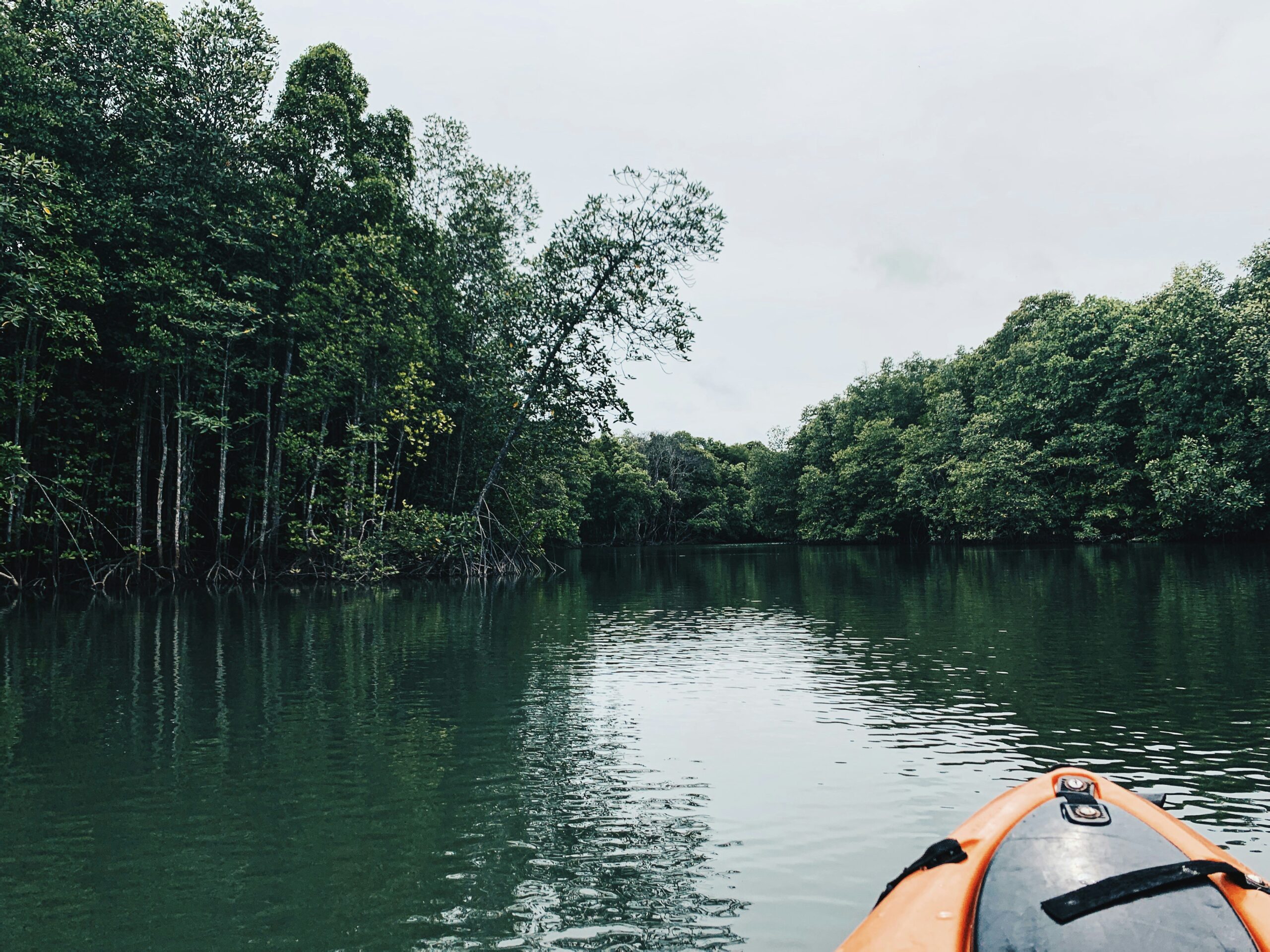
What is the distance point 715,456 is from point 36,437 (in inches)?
3202

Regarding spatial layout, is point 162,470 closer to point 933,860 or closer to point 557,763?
point 557,763

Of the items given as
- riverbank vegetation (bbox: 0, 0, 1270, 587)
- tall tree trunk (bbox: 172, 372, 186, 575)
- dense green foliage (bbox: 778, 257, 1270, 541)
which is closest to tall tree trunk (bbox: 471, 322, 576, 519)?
riverbank vegetation (bbox: 0, 0, 1270, 587)

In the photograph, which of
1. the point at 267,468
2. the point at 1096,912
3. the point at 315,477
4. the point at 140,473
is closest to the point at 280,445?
the point at 267,468

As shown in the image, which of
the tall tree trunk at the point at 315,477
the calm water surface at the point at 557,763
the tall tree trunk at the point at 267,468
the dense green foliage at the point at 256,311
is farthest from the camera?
the tall tree trunk at the point at 267,468

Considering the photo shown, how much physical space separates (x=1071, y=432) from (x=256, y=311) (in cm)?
4668

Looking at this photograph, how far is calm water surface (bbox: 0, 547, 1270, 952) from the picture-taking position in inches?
172

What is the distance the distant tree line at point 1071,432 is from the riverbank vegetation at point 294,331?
32 cm

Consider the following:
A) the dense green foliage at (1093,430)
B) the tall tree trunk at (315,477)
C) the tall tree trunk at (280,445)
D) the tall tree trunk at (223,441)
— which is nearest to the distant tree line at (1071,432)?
the dense green foliage at (1093,430)

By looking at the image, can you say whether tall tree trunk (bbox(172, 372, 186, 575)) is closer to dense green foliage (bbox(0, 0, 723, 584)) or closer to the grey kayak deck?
dense green foliage (bbox(0, 0, 723, 584))

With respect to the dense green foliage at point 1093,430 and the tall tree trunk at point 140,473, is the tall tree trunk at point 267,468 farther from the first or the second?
the dense green foliage at point 1093,430

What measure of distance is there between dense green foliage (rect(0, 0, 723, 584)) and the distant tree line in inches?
379

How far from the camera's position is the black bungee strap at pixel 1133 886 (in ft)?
9.49

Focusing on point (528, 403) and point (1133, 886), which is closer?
point (1133, 886)

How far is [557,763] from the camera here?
720cm
